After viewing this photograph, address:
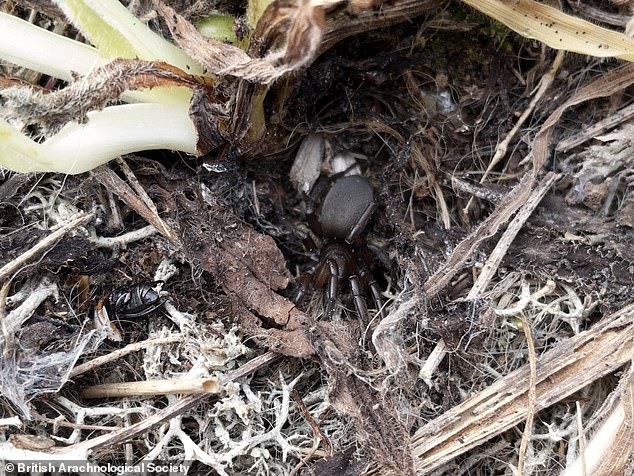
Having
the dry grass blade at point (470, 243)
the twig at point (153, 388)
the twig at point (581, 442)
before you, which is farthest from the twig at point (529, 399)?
the twig at point (153, 388)

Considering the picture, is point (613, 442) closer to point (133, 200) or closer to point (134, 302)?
point (134, 302)

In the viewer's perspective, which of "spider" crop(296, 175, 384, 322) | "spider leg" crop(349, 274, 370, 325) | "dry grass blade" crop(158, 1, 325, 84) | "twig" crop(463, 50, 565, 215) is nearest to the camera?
"dry grass blade" crop(158, 1, 325, 84)

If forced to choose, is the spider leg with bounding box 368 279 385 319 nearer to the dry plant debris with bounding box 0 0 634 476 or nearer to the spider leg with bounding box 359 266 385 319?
the spider leg with bounding box 359 266 385 319

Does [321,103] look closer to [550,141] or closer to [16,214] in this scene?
[550,141]

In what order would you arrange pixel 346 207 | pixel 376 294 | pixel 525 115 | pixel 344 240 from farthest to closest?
pixel 344 240 → pixel 346 207 → pixel 376 294 → pixel 525 115

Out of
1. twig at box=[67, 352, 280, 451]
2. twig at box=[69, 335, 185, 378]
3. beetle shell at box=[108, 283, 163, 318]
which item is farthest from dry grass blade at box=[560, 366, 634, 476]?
beetle shell at box=[108, 283, 163, 318]

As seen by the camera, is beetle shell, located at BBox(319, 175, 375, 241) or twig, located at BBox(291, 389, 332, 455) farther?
beetle shell, located at BBox(319, 175, 375, 241)

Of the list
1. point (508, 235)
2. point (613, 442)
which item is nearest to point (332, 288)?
point (508, 235)

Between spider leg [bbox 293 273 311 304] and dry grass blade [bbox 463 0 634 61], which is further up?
dry grass blade [bbox 463 0 634 61]
